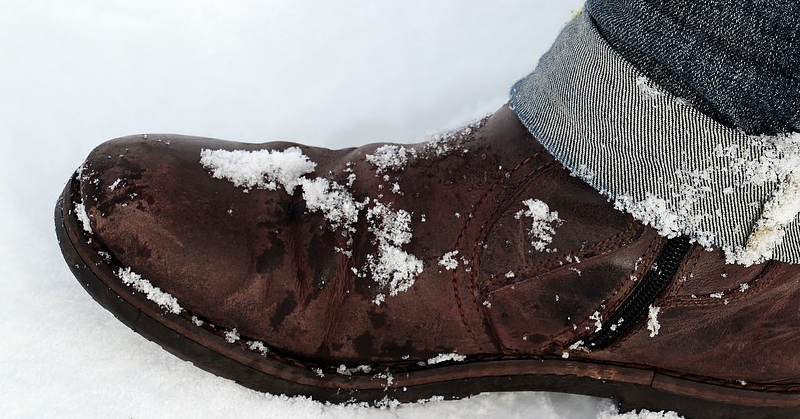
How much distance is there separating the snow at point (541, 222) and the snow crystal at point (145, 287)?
19.3 inches

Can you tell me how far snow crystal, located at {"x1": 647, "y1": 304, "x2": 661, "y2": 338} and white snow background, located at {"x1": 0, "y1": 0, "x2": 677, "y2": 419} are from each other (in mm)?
192

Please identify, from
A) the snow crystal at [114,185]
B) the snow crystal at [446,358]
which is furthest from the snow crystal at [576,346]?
the snow crystal at [114,185]

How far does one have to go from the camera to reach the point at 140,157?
97cm

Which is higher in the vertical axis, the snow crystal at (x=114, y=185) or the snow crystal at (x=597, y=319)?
the snow crystal at (x=114, y=185)


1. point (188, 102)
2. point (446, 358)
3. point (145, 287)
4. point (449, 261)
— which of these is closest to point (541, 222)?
point (449, 261)

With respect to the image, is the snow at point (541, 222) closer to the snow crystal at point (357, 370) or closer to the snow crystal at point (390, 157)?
the snow crystal at point (390, 157)

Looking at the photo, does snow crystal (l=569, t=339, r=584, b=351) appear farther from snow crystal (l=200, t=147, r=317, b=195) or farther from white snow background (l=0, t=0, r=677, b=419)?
snow crystal (l=200, t=147, r=317, b=195)

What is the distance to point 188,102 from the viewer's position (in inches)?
57.7

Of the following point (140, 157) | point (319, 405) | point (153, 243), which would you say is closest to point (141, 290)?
point (153, 243)

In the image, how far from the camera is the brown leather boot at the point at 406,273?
0.93 m

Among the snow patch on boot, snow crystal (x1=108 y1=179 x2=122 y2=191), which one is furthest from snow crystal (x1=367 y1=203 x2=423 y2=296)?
snow crystal (x1=108 y1=179 x2=122 y2=191)

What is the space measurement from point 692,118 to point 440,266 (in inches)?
14.2

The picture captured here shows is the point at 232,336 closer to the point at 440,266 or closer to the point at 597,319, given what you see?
the point at 440,266

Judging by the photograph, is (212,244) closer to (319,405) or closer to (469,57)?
(319,405)
